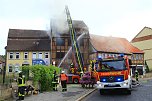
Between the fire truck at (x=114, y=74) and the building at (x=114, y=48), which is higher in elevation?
the building at (x=114, y=48)

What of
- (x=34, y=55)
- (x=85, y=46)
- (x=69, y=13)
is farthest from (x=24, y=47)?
(x=69, y=13)

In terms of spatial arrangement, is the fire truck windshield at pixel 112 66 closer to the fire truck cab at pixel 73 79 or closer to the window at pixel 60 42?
the fire truck cab at pixel 73 79

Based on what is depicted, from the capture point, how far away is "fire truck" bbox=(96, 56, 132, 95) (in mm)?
17469

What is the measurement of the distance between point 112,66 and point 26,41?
43623 millimetres

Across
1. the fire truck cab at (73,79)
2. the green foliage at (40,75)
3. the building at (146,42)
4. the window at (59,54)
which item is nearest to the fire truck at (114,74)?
the green foliage at (40,75)

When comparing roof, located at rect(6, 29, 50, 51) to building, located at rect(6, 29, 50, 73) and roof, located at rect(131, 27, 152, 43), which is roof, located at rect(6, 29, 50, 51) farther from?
roof, located at rect(131, 27, 152, 43)

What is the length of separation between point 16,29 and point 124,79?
1880 inches

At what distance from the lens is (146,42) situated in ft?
255

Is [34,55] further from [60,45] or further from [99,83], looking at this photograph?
[99,83]

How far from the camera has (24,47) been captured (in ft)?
192

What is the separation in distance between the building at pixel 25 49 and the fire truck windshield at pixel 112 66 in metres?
40.2

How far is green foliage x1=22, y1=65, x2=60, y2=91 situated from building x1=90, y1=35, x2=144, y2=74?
38.5 meters

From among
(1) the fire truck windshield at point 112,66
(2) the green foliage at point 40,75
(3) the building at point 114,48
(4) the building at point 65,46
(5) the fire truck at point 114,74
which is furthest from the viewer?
(3) the building at point 114,48

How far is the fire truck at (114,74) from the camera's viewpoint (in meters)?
17.5
